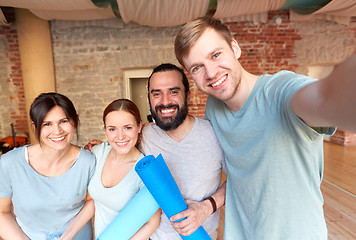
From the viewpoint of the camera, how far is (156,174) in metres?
0.81

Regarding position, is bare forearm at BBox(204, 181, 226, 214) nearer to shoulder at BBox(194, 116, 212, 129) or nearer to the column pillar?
shoulder at BBox(194, 116, 212, 129)

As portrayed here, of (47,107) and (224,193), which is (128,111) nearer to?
(47,107)

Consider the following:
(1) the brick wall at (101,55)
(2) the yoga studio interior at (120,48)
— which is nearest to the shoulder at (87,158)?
(2) the yoga studio interior at (120,48)

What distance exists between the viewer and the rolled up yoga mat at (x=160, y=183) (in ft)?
2.64

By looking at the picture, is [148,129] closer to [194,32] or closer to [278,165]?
[194,32]

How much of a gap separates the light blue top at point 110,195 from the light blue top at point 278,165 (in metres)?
0.56

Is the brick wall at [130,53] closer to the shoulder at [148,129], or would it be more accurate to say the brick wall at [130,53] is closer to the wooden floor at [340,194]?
the wooden floor at [340,194]

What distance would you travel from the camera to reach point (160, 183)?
2.70 ft

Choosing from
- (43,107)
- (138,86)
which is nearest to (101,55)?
(138,86)

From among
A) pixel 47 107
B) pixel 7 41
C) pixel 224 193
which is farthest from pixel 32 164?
pixel 7 41

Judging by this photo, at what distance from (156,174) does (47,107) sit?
76 cm

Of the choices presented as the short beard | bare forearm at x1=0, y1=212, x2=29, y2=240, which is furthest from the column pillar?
the short beard

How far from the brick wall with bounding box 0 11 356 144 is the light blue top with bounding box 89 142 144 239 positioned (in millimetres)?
3165

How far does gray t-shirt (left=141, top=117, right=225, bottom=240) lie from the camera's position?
1.19 metres
